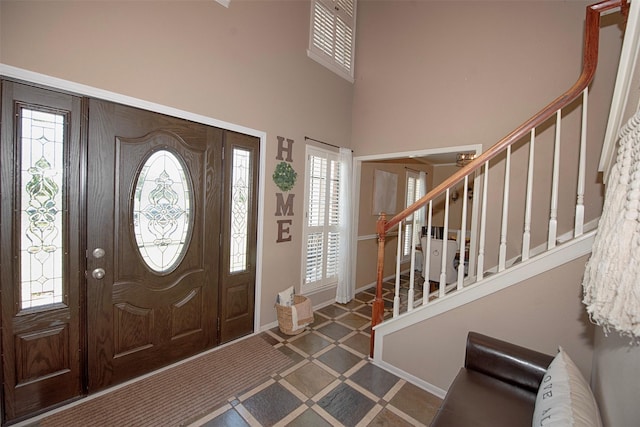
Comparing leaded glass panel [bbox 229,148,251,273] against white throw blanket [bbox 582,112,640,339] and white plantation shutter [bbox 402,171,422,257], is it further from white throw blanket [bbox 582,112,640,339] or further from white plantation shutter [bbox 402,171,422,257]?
white plantation shutter [bbox 402,171,422,257]

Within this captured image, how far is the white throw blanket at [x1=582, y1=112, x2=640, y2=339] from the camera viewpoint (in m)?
0.76

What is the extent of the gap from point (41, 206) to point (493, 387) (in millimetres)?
2998

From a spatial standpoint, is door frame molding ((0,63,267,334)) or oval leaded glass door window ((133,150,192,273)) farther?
oval leaded glass door window ((133,150,192,273))

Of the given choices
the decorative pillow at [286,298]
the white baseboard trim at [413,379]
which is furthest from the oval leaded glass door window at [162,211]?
the white baseboard trim at [413,379]

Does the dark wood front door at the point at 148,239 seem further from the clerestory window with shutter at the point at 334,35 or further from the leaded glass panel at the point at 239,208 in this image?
the clerestory window with shutter at the point at 334,35

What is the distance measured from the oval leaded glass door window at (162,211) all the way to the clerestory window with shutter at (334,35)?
227 centimetres

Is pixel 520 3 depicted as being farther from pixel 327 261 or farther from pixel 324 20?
pixel 327 261

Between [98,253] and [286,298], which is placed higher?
[98,253]

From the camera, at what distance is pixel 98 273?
6.20ft

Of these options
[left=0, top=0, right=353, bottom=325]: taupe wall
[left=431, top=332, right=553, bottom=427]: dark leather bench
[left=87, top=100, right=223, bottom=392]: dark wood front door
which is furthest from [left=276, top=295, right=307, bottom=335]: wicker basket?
[left=431, top=332, right=553, bottom=427]: dark leather bench

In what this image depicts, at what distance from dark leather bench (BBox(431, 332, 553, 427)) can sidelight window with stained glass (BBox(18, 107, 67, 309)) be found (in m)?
2.47

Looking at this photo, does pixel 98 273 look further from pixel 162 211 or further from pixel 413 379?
pixel 413 379

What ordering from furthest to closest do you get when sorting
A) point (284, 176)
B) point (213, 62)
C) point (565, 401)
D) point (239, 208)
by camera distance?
point (284, 176) < point (239, 208) < point (213, 62) < point (565, 401)

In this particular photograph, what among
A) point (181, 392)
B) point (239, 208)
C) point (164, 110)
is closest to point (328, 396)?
point (181, 392)
